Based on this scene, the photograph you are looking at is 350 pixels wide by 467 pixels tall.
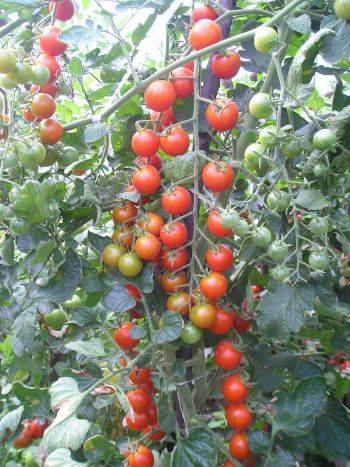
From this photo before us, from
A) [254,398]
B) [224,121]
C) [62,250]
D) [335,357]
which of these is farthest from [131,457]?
[335,357]

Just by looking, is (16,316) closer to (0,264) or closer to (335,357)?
(0,264)

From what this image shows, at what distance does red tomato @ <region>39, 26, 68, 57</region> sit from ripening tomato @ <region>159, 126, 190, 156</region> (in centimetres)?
26

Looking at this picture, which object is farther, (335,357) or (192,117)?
(335,357)

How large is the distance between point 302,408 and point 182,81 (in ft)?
2.06

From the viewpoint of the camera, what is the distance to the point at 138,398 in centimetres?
93

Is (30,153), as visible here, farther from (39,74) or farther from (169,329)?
(169,329)

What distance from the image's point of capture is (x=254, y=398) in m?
0.96

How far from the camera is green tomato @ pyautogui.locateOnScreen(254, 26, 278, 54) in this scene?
0.70 m

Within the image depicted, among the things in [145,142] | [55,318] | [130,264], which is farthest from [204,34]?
[55,318]

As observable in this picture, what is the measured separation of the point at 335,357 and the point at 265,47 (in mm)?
1256

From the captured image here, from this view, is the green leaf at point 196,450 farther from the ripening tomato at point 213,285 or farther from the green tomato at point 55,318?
the green tomato at point 55,318

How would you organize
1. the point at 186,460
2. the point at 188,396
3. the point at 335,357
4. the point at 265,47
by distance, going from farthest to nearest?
the point at 335,357 < the point at 188,396 < the point at 186,460 < the point at 265,47

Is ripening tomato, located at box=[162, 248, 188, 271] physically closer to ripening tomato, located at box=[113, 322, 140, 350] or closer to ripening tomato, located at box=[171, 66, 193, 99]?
ripening tomato, located at box=[113, 322, 140, 350]

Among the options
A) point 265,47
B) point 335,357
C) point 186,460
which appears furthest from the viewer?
point 335,357
